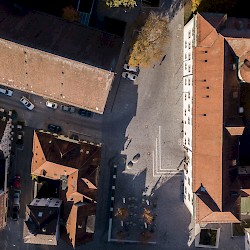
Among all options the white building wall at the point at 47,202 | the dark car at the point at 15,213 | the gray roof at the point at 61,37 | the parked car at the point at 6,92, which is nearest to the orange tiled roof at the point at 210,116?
the gray roof at the point at 61,37

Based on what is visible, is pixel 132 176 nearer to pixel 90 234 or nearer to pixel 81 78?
pixel 90 234

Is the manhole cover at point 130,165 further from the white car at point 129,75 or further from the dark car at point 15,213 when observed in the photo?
the dark car at point 15,213

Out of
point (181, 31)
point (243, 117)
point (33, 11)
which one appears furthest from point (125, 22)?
point (243, 117)

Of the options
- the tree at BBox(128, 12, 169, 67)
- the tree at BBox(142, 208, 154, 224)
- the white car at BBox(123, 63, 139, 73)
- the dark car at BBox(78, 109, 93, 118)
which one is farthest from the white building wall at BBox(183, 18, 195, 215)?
the dark car at BBox(78, 109, 93, 118)

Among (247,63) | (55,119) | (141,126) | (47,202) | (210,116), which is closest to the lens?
(247,63)

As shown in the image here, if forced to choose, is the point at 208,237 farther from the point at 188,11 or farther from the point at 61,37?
the point at 61,37

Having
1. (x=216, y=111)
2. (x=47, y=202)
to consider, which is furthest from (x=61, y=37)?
(x=47, y=202)
